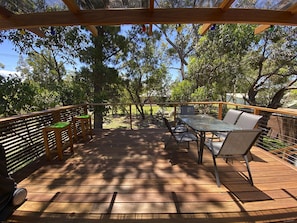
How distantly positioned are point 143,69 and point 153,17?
24.8 ft

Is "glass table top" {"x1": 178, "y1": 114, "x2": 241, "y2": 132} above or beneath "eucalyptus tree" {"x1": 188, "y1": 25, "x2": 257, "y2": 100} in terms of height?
beneath

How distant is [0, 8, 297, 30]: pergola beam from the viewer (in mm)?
2373

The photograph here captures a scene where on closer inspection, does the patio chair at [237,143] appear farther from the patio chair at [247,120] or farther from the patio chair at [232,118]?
the patio chair at [232,118]

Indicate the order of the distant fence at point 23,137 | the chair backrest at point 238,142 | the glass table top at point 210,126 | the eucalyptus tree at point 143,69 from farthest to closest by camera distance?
the eucalyptus tree at point 143,69 < the glass table top at point 210,126 < the distant fence at point 23,137 < the chair backrest at point 238,142

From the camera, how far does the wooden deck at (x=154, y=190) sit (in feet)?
5.91

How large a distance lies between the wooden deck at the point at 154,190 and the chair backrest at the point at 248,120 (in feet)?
2.19

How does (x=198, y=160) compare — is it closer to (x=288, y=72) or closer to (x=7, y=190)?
(x=7, y=190)

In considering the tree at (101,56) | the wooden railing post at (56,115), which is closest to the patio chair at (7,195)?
the wooden railing post at (56,115)

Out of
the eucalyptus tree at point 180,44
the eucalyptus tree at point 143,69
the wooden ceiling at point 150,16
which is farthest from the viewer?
the eucalyptus tree at point 180,44

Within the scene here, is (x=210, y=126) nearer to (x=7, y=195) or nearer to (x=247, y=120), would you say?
(x=247, y=120)

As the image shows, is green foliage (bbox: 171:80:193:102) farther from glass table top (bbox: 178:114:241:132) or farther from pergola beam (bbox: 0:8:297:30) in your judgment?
pergola beam (bbox: 0:8:297:30)

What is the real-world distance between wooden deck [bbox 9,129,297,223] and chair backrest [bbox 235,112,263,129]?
26.2 inches

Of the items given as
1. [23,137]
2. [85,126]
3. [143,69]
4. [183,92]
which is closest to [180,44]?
[143,69]

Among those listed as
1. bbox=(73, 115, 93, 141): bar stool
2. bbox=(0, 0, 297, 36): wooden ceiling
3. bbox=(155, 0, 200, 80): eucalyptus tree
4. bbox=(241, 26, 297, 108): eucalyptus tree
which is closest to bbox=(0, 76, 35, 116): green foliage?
bbox=(73, 115, 93, 141): bar stool
